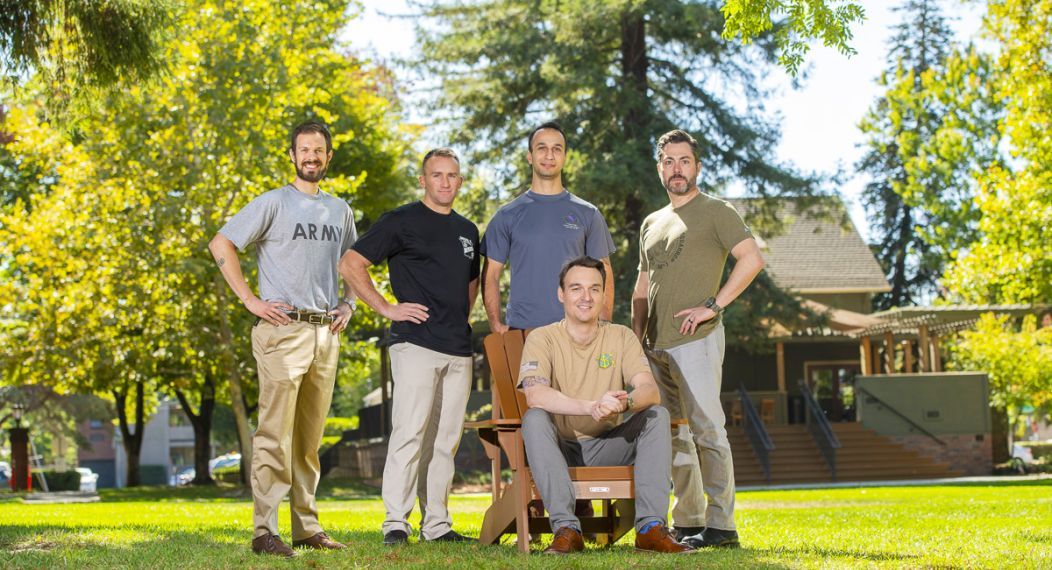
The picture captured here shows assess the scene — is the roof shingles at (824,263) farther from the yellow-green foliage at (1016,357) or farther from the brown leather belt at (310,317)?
the brown leather belt at (310,317)

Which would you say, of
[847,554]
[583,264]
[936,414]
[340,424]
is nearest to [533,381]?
[583,264]

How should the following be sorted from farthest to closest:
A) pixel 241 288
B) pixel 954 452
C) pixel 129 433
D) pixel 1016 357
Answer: pixel 129 433
pixel 954 452
pixel 1016 357
pixel 241 288

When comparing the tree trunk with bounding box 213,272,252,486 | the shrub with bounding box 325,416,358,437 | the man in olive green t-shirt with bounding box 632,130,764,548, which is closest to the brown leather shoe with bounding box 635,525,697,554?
the man in olive green t-shirt with bounding box 632,130,764,548

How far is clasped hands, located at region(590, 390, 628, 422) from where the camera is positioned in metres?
6.07

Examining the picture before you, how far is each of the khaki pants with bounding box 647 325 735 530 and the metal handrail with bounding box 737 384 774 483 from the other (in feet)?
62.8

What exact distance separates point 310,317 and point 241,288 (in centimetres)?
38

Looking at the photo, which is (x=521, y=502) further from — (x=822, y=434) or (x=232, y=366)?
(x=822, y=434)

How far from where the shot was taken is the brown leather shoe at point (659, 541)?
6.03m

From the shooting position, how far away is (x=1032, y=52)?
71.7 ft

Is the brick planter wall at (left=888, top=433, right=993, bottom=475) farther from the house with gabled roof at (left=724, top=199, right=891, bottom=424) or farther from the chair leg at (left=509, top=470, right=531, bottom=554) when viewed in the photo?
the chair leg at (left=509, top=470, right=531, bottom=554)

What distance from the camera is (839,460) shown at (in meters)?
26.7

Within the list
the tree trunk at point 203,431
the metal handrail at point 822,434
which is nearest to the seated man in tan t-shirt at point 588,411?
the metal handrail at point 822,434

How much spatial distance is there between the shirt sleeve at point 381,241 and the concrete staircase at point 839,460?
19677mm

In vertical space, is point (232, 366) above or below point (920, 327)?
below
